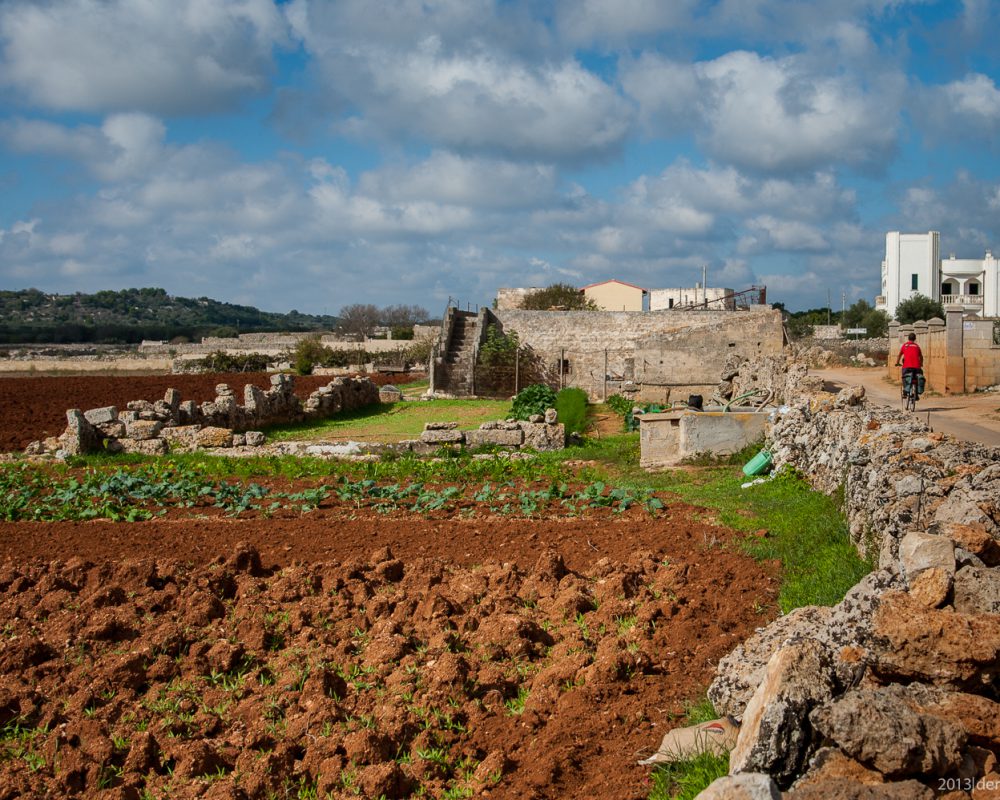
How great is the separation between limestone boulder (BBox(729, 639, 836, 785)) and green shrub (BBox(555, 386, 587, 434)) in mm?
16943

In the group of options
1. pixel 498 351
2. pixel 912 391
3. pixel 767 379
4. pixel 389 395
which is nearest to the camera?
pixel 912 391

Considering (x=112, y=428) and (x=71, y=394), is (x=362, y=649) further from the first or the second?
(x=71, y=394)

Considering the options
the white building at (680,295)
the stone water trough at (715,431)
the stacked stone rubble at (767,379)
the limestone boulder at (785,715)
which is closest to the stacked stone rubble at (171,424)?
the stone water trough at (715,431)

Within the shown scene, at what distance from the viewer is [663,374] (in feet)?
90.5

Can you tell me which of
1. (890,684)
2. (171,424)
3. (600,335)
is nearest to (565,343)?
(600,335)

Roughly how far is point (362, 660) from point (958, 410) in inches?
596

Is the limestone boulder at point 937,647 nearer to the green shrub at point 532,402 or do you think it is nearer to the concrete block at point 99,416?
the concrete block at point 99,416

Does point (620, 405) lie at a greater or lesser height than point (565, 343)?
lesser

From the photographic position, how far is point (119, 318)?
137250mm

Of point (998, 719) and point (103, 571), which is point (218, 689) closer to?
point (103, 571)

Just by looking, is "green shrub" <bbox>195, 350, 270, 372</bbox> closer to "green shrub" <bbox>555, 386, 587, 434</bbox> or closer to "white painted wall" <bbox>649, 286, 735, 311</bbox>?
"white painted wall" <bbox>649, 286, 735, 311</bbox>

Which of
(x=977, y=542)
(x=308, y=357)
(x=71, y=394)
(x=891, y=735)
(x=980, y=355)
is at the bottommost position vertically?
(x=891, y=735)

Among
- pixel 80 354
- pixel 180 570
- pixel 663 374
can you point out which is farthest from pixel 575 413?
pixel 80 354

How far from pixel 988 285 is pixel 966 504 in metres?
77.7
